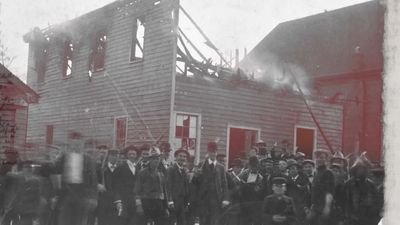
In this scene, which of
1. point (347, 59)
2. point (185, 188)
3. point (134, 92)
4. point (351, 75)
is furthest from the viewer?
point (134, 92)

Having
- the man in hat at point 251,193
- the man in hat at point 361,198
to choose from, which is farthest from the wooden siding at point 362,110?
the man in hat at point 251,193

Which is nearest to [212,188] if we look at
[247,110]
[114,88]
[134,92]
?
[247,110]

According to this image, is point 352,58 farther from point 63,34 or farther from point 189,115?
point 63,34

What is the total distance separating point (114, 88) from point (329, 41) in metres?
3.31

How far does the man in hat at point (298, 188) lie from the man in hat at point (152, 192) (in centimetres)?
176

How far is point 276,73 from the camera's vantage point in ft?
26.9

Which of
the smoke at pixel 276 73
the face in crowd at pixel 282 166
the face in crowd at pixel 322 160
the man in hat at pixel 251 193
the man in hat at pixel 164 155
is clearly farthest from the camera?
the man in hat at pixel 164 155

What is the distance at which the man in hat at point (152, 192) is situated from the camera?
7.61 meters

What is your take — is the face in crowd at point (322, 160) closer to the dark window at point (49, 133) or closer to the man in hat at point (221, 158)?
the man in hat at point (221, 158)

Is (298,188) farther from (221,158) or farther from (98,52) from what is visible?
(98,52)

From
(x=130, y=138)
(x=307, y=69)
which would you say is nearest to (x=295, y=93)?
(x=307, y=69)

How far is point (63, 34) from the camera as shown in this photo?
8281mm

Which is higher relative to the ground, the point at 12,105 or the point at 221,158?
the point at 12,105

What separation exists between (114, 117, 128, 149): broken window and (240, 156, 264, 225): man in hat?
5.87 feet
